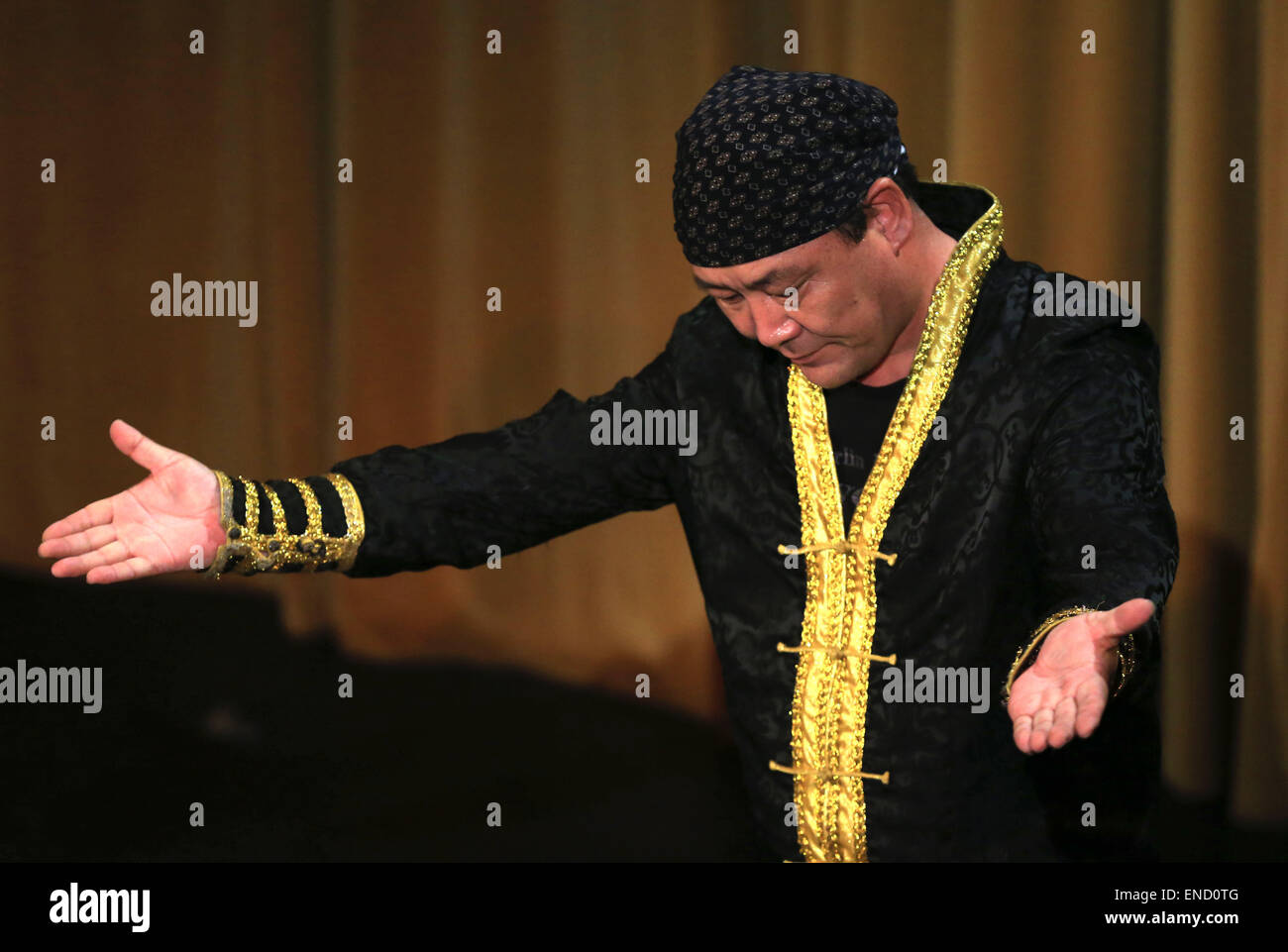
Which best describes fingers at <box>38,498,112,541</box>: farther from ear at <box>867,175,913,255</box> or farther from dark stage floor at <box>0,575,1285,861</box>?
dark stage floor at <box>0,575,1285,861</box>

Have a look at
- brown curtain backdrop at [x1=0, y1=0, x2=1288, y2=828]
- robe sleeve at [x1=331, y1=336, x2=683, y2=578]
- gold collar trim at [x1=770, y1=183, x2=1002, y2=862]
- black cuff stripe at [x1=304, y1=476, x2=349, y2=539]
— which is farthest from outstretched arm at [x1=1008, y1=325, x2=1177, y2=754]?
brown curtain backdrop at [x1=0, y1=0, x2=1288, y2=828]

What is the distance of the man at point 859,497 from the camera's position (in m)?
1.33

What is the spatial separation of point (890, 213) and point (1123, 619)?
0.52 m

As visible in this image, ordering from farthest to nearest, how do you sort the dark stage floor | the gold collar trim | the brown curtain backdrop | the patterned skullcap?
the dark stage floor, the brown curtain backdrop, the gold collar trim, the patterned skullcap

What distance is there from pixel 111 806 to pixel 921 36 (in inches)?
93.3

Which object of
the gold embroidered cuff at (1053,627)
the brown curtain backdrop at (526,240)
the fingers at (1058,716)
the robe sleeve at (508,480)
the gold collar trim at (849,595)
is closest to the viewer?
the fingers at (1058,716)

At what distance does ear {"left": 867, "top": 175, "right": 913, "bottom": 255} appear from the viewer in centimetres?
137

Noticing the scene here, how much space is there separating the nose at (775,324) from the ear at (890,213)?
0.42ft

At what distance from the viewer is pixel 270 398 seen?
3314 millimetres

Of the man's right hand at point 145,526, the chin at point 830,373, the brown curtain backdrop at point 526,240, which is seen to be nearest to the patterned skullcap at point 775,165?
the chin at point 830,373

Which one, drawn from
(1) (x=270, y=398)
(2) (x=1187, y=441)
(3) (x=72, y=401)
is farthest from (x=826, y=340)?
(3) (x=72, y=401)

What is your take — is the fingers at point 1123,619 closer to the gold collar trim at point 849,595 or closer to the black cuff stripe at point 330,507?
the gold collar trim at point 849,595

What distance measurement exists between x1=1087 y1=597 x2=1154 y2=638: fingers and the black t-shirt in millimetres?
385

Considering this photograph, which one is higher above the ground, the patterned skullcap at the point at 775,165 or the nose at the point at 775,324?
the patterned skullcap at the point at 775,165
